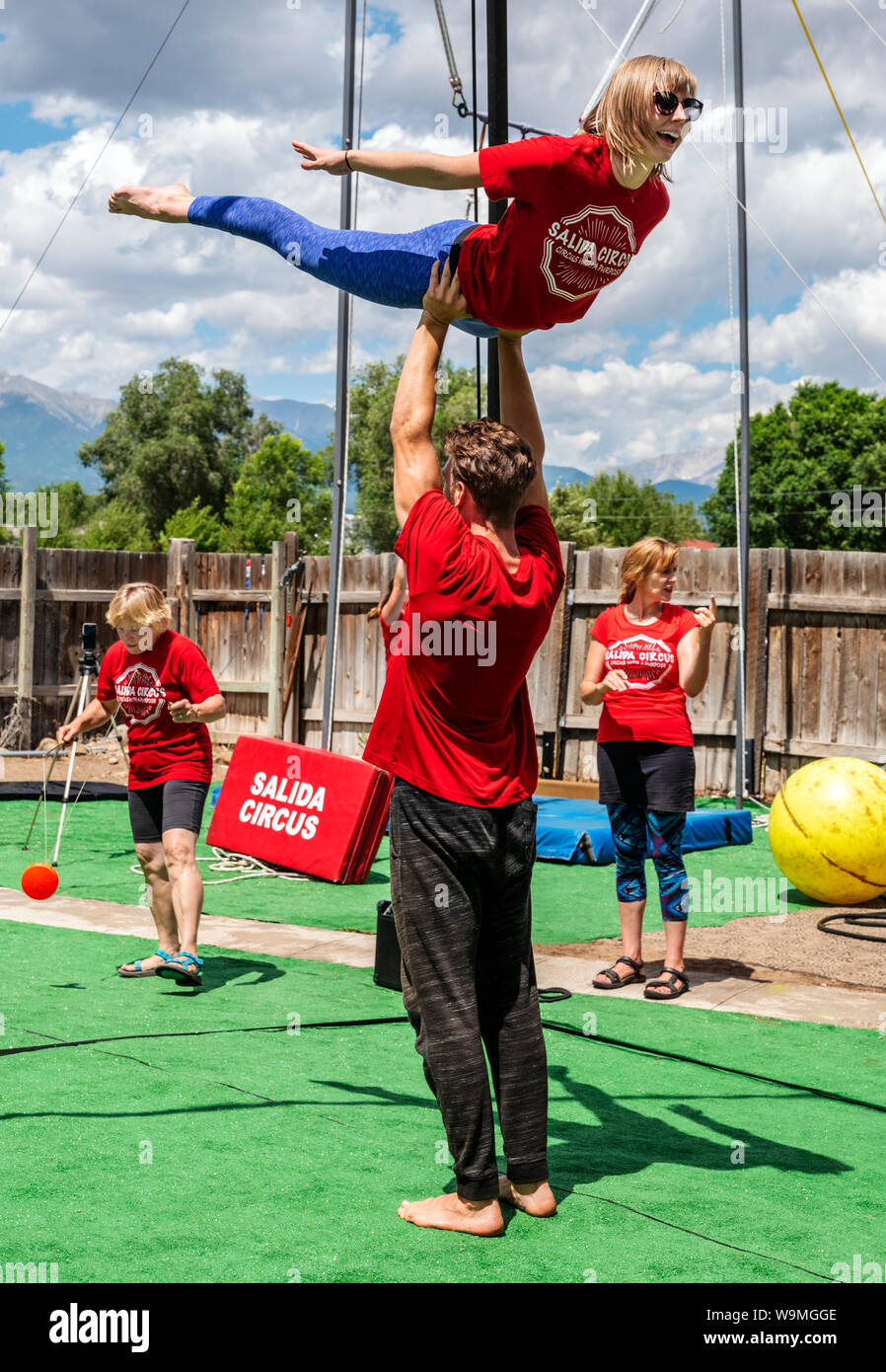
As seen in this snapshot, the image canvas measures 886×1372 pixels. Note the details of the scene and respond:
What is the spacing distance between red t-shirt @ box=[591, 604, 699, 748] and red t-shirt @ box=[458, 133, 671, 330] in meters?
2.47

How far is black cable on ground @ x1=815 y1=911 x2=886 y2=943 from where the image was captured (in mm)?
6762

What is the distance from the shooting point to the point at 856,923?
711 centimetres

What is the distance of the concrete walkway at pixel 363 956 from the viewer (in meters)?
5.45

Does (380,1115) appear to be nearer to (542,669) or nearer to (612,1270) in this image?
(612,1270)

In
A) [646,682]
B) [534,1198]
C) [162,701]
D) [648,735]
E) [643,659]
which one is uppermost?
[643,659]

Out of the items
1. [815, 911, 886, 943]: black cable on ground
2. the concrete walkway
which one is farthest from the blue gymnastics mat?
the concrete walkway

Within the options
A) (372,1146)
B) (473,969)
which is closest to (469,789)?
(473,969)

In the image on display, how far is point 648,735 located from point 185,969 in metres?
2.28

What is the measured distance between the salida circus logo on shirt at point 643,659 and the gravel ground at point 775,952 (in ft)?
4.72

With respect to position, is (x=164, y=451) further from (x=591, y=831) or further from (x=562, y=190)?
(x=562, y=190)

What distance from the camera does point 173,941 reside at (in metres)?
5.77

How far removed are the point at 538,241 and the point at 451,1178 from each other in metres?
2.50

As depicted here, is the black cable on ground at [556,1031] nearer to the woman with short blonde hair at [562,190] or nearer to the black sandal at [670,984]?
the black sandal at [670,984]
